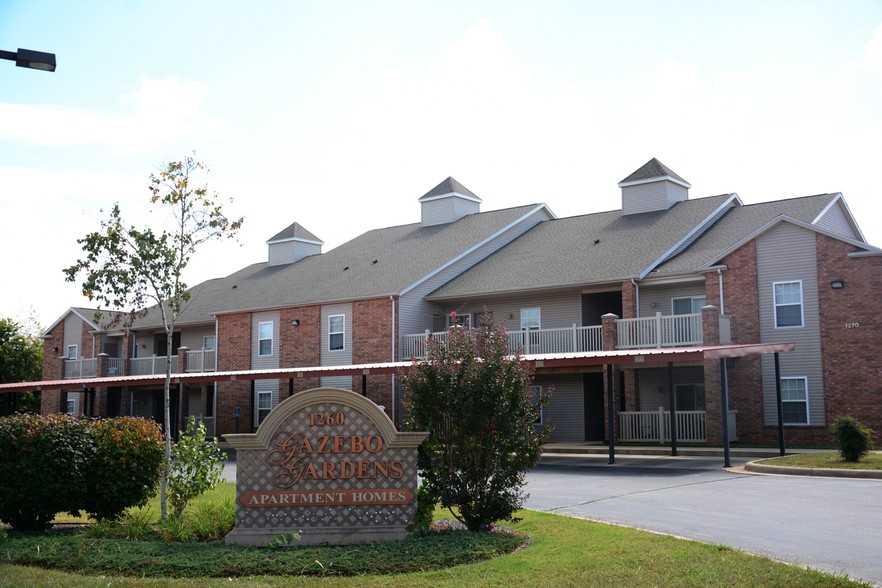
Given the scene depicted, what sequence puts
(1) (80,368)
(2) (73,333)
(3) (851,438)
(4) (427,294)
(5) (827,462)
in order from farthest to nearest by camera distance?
1. (2) (73,333)
2. (1) (80,368)
3. (4) (427,294)
4. (5) (827,462)
5. (3) (851,438)

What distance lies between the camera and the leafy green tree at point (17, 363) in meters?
46.9

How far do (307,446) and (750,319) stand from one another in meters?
19.2

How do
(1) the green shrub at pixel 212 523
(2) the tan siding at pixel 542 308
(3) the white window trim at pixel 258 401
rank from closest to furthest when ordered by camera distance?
(1) the green shrub at pixel 212 523 < (2) the tan siding at pixel 542 308 < (3) the white window trim at pixel 258 401

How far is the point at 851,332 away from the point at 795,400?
2578mm

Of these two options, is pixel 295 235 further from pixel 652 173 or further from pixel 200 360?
pixel 652 173

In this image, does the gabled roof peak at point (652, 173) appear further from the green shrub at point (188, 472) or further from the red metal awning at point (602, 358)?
the green shrub at point (188, 472)

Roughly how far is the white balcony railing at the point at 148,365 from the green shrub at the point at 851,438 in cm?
3144

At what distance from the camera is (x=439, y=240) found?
37781 millimetres

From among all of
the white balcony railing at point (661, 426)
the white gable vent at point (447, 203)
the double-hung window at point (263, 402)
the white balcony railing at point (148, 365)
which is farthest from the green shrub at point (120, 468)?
the white balcony railing at point (148, 365)

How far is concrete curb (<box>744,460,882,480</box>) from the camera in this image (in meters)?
17.2

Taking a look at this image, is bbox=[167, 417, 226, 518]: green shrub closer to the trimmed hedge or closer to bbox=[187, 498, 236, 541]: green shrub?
the trimmed hedge

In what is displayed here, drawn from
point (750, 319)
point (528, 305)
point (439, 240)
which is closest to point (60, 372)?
point (439, 240)

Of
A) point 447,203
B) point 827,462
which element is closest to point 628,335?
point 827,462

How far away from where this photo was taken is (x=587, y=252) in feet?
106
